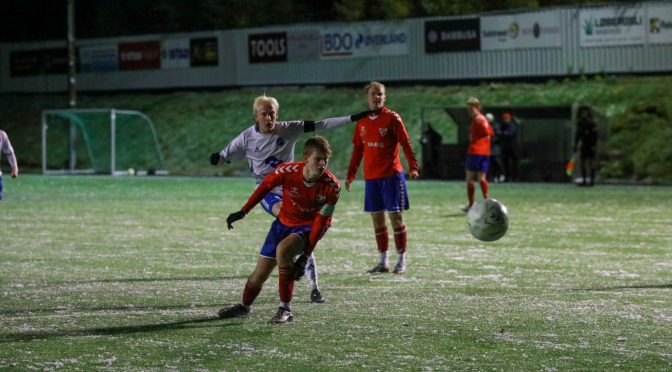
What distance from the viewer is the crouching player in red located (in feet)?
32.9

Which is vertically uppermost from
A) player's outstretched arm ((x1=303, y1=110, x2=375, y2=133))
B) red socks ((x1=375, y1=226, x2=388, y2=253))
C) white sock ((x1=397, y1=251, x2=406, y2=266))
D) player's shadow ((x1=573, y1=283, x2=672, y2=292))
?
player's outstretched arm ((x1=303, y1=110, x2=375, y2=133))

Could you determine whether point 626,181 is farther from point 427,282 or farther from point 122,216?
point 427,282

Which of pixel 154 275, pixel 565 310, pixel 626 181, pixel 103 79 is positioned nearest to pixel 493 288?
pixel 565 310

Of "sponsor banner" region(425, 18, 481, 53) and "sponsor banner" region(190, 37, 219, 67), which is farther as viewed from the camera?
"sponsor banner" region(190, 37, 219, 67)

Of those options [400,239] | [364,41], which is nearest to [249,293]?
[400,239]

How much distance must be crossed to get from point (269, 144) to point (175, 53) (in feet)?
134

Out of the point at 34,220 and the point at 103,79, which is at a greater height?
the point at 103,79

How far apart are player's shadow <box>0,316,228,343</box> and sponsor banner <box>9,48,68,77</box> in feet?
155

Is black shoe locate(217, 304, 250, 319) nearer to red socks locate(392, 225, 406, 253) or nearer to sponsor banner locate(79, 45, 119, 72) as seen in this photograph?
red socks locate(392, 225, 406, 253)

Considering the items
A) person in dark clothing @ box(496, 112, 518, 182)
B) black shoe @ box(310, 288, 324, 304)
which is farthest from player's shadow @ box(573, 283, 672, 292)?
person in dark clothing @ box(496, 112, 518, 182)

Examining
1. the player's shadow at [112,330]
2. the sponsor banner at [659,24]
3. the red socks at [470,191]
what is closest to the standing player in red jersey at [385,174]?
the player's shadow at [112,330]

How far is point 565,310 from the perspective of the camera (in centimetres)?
1082

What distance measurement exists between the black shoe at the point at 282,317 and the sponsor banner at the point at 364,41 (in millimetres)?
35782

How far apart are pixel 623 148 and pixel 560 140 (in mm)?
1881
